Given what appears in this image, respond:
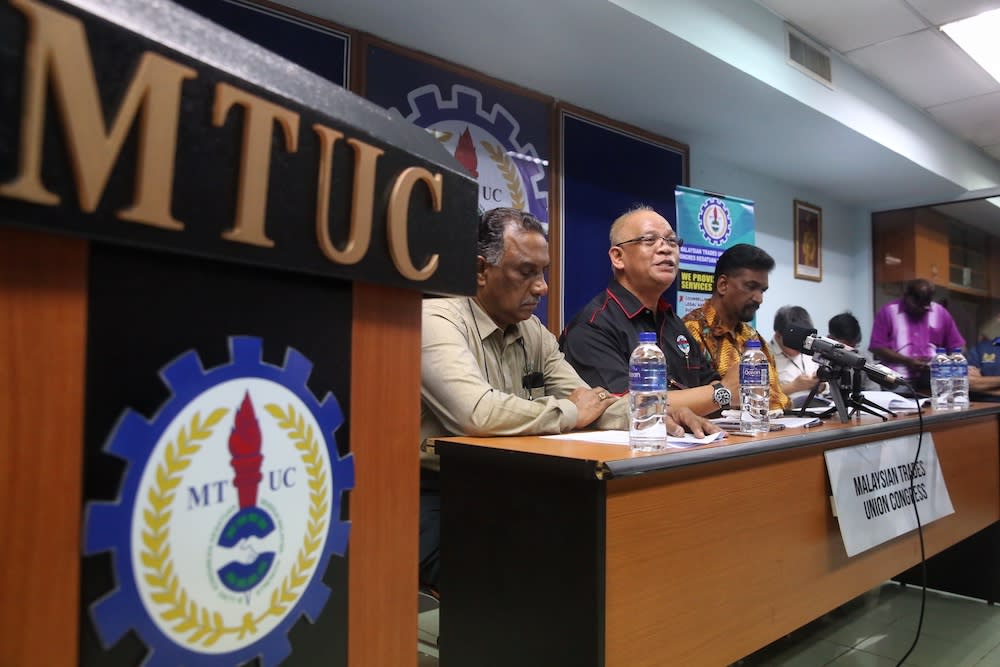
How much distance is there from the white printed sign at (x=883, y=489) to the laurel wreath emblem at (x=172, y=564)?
1274 millimetres

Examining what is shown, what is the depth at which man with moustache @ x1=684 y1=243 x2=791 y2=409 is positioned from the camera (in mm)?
2336

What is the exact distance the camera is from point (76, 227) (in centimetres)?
37

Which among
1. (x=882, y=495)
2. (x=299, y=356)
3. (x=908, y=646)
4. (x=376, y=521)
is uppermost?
(x=299, y=356)

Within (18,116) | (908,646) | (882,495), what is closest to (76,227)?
(18,116)

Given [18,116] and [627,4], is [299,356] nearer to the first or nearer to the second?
[18,116]

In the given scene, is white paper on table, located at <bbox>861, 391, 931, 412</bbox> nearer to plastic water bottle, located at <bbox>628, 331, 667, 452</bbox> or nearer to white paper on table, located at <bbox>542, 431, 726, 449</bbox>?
white paper on table, located at <bbox>542, 431, 726, 449</bbox>

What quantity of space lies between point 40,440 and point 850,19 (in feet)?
12.4

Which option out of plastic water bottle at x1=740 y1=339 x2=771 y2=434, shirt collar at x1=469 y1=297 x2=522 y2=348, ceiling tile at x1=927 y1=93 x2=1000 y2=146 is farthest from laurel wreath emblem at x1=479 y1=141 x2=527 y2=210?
ceiling tile at x1=927 y1=93 x2=1000 y2=146

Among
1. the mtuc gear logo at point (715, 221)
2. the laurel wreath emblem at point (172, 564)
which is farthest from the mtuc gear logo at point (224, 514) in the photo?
the mtuc gear logo at point (715, 221)

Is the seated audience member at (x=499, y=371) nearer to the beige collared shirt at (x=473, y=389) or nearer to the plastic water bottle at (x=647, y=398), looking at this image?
the beige collared shirt at (x=473, y=389)

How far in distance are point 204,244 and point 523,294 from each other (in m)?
1.23

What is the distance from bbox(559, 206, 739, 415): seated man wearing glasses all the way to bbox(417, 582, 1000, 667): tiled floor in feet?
2.53

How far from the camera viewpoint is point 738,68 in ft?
9.58

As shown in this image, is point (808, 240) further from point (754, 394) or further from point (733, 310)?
point (754, 394)
